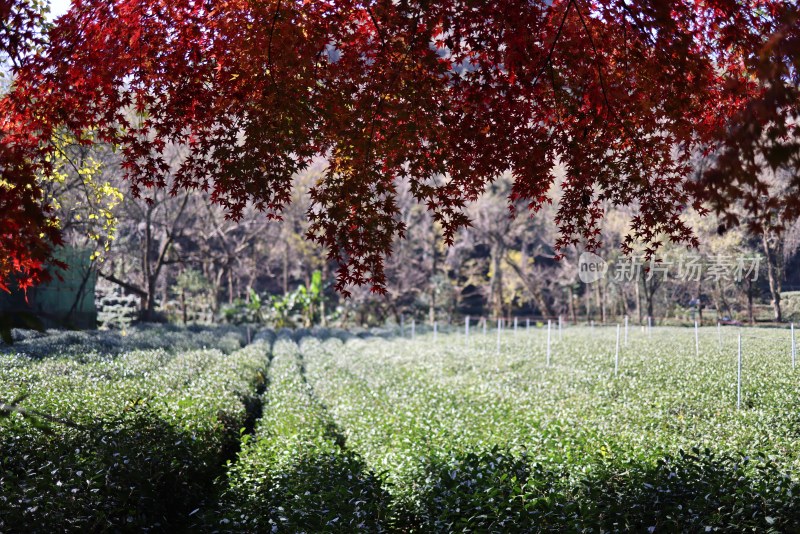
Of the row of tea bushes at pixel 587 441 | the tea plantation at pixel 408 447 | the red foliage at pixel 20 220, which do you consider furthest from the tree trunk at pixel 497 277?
the red foliage at pixel 20 220

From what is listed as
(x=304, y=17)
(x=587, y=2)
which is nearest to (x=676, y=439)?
(x=587, y=2)

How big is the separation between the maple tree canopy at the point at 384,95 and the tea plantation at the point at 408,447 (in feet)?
6.47

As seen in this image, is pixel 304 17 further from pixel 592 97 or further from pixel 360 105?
pixel 592 97

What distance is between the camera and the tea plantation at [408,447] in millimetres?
5035

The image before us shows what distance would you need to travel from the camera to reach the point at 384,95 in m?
6.16

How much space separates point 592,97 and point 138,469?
209 inches

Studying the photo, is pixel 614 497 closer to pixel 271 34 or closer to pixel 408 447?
pixel 408 447

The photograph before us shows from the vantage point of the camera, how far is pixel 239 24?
646 cm

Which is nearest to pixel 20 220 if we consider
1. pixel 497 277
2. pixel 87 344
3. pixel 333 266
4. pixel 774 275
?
pixel 774 275

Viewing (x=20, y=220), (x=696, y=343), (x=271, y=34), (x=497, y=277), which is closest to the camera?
(x=20, y=220)

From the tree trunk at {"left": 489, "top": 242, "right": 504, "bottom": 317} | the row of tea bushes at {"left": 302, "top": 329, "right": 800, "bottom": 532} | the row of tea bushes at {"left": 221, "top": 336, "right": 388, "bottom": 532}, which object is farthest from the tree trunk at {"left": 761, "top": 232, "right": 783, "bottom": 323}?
A: the tree trunk at {"left": 489, "top": 242, "right": 504, "bottom": 317}

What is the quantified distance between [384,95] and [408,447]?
3.98 meters

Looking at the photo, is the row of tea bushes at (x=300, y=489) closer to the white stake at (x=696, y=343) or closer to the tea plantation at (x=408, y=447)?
the tea plantation at (x=408, y=447)

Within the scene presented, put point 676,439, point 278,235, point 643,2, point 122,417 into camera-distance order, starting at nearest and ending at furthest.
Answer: point 643,2
point 122,417
point 676,439
point 278,235
